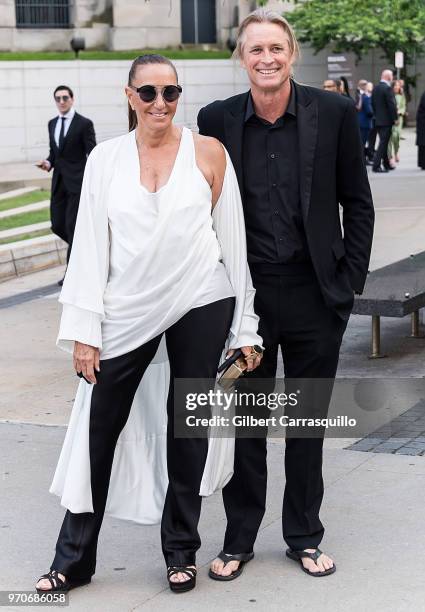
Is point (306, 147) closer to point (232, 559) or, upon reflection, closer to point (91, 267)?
point (91, 267)

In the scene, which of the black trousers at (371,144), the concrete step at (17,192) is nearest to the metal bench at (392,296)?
the concrete step at (17,192)

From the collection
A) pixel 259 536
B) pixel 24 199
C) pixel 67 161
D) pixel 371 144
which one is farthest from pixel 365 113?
pixel 259 536

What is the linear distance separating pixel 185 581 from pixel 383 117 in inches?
798

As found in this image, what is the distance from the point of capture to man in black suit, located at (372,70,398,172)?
2344 cm

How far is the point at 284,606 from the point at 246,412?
0.74 meters

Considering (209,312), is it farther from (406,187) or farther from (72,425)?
(406,187)

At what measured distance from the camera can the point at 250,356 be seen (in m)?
4.45

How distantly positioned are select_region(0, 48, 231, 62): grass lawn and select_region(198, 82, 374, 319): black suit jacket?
25.3m

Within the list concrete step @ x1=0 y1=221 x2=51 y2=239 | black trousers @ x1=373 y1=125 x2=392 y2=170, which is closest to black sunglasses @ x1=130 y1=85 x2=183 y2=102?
concrete step @ x1=0 y1=221 x2=51 y2=239

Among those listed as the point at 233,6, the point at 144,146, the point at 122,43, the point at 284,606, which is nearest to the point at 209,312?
the point at 144,146

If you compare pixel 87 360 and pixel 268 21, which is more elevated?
pixel 268 21

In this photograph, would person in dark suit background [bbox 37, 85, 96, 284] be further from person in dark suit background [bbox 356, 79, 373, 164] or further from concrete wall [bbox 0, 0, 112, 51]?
concrete wall [bbox 0, 0, 112, 51]

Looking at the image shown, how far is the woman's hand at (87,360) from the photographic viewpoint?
436 centimetres

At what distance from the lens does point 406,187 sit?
66.3 feet
